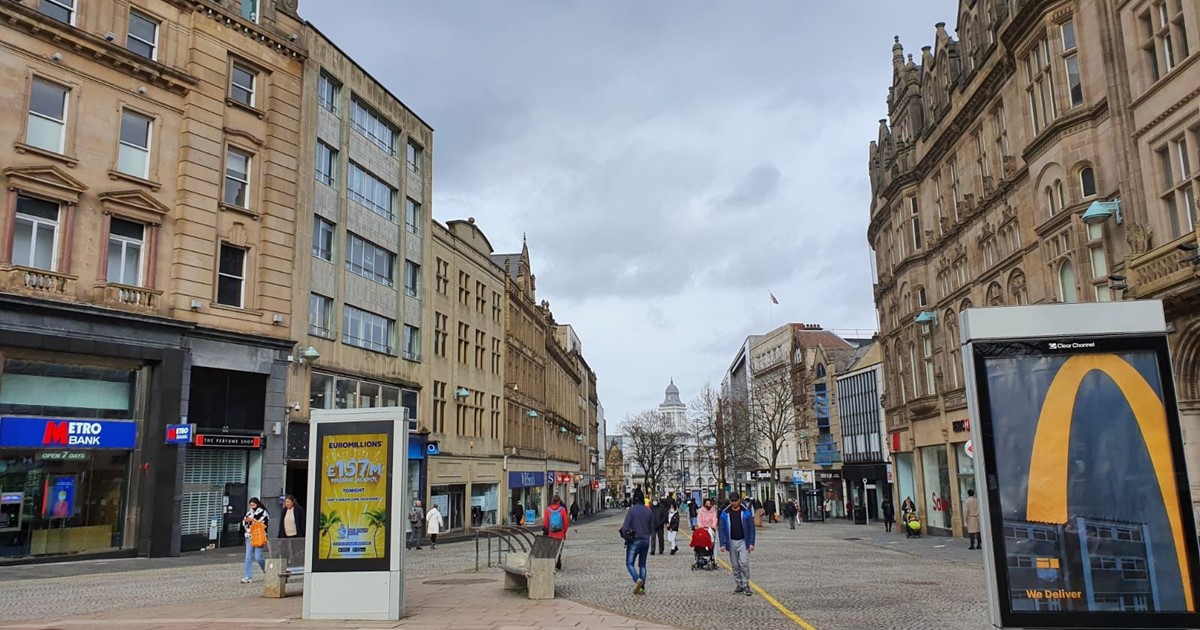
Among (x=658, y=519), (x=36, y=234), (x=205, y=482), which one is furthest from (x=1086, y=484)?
(x=205, y=482)

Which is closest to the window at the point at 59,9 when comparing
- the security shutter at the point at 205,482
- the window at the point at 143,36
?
the window at the point at 143,36

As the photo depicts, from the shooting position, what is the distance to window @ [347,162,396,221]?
1355 inches

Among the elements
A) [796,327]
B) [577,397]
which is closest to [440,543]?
[577,397]

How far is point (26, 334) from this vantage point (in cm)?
2130

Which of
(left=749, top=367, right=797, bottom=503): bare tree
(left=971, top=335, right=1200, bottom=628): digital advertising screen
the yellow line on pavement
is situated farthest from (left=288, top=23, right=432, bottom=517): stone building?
(left=971, top=335, right=1200, bottom=628): digital advertising screen

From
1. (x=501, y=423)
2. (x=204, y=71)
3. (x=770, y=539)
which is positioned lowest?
(x=770, y=539)

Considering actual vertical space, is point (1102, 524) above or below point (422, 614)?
above

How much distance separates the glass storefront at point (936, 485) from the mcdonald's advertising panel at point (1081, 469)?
27517 millimetres

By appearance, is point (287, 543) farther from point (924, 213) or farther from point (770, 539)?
point (924, 213)

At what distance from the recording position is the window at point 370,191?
113 feet

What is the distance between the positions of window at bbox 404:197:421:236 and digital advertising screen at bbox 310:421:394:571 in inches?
1072

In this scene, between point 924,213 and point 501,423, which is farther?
point 501,423

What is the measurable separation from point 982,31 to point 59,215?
93.2 feet

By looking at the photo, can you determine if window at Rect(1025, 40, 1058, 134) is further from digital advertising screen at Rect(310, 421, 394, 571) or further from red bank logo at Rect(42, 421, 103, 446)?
red bank logo at Rect(42, 421, 103, 446)
